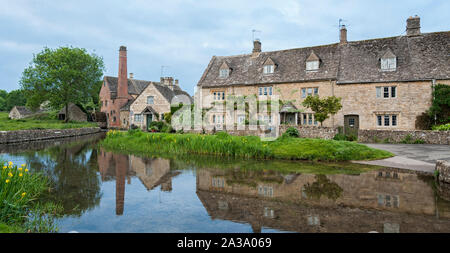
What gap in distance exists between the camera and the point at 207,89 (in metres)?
36.7

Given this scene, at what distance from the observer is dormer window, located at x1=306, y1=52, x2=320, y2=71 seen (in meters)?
31.6

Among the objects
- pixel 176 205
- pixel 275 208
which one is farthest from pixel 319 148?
pixel 176 205

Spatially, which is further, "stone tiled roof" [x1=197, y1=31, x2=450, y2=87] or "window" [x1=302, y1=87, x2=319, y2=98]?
"window" [x1=302, y1=87, x2=319, y2=98]

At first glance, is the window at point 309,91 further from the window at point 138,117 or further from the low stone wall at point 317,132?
the window at point 138,117

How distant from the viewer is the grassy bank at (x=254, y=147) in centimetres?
1714

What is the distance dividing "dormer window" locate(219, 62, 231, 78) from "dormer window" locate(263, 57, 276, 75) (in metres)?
4.73

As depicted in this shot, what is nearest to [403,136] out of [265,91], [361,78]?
[361,78]

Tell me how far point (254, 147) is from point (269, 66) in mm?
18024

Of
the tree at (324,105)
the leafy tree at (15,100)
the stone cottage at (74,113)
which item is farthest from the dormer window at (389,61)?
the leafy tree at (15,100)

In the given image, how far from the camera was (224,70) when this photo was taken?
121ft

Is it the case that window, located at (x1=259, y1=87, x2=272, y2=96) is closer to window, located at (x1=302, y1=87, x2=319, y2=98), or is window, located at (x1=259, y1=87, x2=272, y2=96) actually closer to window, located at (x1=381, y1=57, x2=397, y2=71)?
window, located at (x1=302, y1=87, x2=319, y2=98)

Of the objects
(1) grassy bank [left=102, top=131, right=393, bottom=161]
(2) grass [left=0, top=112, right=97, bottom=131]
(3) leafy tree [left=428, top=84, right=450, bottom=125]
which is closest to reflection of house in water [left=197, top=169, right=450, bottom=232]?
(1) grassy bank [left=102, top=131, right=393, bottom=161]

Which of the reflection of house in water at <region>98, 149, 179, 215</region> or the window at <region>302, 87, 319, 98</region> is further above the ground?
the window at <region>302, 87, 319, 98</region>

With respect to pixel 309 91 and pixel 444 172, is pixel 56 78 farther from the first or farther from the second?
pixel 444 172
